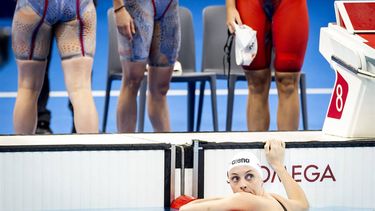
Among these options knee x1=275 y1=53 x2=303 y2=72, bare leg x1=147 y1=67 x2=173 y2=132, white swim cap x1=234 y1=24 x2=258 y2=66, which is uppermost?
white swim cap x1=234 y1=24 x2=258 y2=66

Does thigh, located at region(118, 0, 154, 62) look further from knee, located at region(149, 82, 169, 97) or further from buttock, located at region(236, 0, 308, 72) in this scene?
buttock, located at region(236, 0, 308, 72)

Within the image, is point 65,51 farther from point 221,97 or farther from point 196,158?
point 221,97

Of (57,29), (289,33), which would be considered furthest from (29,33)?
(289,33)

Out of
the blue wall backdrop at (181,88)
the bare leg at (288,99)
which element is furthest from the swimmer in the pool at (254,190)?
the blue wall backdrop at (181,88)

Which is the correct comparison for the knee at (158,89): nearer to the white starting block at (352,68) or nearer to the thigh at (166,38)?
the thigh at (166,38)

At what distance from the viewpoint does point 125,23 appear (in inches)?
195

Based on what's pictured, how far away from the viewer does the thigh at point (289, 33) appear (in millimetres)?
4898

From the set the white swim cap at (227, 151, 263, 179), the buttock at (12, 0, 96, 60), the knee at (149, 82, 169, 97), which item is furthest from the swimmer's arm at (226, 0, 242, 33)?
the white swim cap at (227, 151, 263, 179)

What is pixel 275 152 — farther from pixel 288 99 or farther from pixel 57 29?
pixel 57 29

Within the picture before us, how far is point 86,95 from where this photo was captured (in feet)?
14.9

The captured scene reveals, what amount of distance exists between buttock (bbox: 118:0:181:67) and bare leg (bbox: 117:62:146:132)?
0.18ft

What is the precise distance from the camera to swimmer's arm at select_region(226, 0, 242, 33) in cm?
491

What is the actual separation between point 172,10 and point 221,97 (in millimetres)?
2858

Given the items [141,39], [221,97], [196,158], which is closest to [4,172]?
[196,158]
